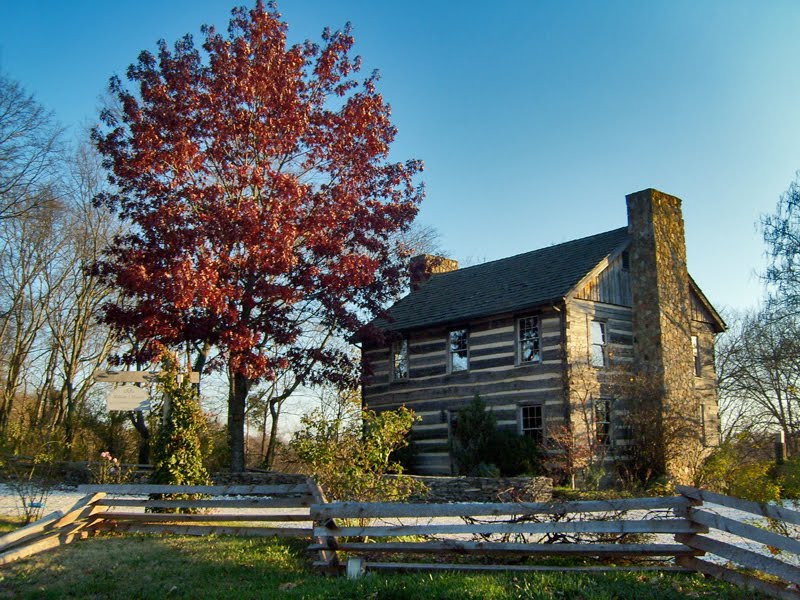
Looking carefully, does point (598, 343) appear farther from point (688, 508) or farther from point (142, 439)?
point (142, 439)

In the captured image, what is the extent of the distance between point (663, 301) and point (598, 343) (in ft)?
8.43

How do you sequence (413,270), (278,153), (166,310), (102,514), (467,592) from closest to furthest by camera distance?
(467,592) < (102,514) < (166,310) < (278,153) < (413,270)

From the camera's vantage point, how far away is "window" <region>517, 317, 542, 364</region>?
21.4m

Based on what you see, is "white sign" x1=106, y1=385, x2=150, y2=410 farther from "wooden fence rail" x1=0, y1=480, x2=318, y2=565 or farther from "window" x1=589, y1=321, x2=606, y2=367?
"window" x1=589, y1=321, x2=606, y2=367

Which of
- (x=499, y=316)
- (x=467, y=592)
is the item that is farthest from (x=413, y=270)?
(x=467, y=592)

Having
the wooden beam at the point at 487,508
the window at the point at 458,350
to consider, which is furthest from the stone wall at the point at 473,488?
the wooden beam at the point at 487,508

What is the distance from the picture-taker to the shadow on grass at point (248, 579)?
23.6 feet

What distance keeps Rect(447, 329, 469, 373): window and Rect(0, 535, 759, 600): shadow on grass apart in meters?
13.6

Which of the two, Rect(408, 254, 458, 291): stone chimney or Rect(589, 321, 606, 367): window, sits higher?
Rect(408, 254, 458, 291): stone chimney

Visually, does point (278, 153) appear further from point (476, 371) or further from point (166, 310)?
point (476, 371)

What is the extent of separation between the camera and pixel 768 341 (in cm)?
3300

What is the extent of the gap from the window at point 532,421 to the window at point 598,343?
2169 mm

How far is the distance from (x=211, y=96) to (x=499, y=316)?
10295 mm

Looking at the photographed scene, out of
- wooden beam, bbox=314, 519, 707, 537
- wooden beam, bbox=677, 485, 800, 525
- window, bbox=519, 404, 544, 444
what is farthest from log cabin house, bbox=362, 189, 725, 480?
wooden beam, bbox=677, 485, 800, 525
